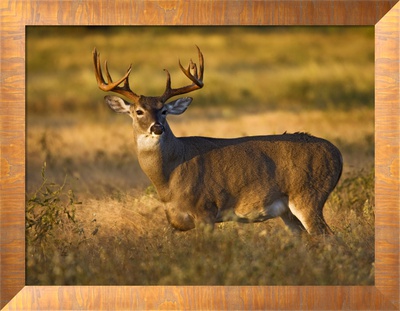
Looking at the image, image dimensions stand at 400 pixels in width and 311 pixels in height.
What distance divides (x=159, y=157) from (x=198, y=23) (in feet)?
6.09

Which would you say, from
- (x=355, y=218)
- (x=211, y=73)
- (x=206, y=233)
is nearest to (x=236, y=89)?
(x=211, y=73)

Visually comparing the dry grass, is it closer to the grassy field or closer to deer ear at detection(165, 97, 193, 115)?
the grassy field

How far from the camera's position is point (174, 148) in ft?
38.3

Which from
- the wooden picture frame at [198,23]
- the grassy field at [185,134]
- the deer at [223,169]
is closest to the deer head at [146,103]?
the deer at [223,169]

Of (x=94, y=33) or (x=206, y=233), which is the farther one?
(x=94, y=33)

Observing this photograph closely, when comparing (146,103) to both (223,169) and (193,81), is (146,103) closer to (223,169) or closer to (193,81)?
(193,81)

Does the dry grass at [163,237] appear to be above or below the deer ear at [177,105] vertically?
below

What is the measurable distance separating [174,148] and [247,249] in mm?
1644

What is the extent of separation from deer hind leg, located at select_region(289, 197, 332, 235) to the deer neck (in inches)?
48.7

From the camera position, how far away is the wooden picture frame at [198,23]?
9992 millimetres

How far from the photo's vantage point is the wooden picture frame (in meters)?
9.99

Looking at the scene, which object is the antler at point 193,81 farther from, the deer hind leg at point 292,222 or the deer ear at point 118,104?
the deer hind leg at point 292,222

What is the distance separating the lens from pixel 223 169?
38.6 feet

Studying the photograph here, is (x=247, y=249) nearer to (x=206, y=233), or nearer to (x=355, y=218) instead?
(x=206, y=233)
